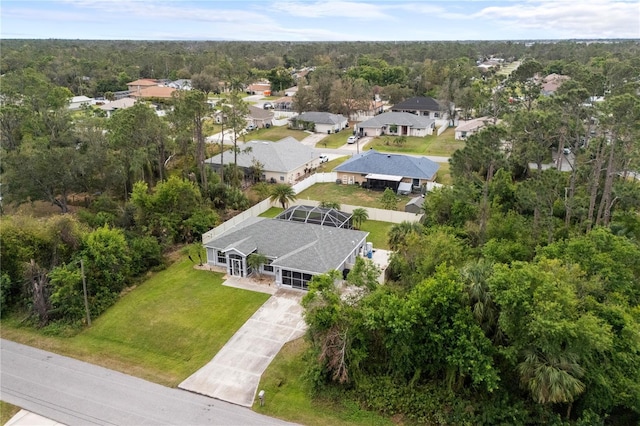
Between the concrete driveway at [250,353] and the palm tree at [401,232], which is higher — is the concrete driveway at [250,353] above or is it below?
below

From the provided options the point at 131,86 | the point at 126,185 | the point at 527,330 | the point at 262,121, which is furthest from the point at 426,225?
the point at 131,86

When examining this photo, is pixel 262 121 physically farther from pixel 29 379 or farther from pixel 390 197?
pixel 29 379

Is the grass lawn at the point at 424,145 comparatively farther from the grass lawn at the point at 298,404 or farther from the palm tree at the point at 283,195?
the grass lawn at the point at 298,404

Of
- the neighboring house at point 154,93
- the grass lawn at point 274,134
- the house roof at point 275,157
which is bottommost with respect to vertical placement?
the grass lawn at point 274,134

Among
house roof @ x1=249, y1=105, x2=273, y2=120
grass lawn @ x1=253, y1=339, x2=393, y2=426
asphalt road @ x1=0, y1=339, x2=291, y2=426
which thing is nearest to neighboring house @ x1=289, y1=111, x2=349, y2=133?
house roof @ x1=249, y1=105, x2=273, y2=120

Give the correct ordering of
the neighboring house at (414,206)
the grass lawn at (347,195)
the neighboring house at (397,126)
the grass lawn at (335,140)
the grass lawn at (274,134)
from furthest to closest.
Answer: the neighboring house at (397,126) < the grass lawn at (274,134) < the grass lawn at (335,140) < the grass lawn at (347,195) < the neighboring house at (414,206)

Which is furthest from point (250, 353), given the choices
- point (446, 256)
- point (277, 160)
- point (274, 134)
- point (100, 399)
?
point (274, 134)

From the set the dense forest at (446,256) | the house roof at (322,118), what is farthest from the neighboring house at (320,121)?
the dense forest at (446,256)

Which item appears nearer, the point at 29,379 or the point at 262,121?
the point at 29,379
